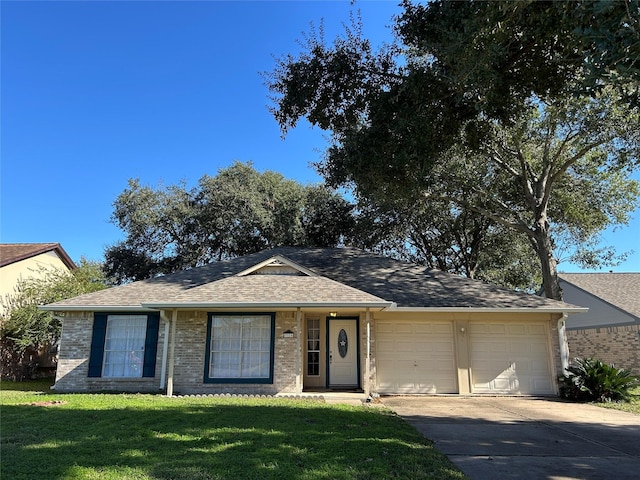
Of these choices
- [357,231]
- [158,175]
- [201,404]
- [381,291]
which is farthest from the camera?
[158,175]

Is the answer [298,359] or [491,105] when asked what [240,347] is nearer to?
[298,359]

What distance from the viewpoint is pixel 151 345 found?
43.0 feet

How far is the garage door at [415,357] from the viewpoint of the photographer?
13.2 meters

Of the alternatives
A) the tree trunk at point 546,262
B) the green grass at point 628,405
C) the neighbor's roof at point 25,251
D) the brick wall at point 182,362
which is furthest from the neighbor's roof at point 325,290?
the neighbor's roof at point 25,251

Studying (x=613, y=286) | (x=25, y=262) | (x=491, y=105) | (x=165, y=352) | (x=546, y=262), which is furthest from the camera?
(x=613, y=286)

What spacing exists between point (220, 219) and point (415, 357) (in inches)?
607

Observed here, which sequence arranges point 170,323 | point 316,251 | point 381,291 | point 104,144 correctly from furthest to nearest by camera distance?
1. point 316,251
2. point 104,144
3. point 381,291
4. point 170,323

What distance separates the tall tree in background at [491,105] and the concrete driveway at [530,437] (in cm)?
452

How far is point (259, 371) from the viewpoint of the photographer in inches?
488

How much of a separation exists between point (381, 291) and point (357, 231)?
952cm

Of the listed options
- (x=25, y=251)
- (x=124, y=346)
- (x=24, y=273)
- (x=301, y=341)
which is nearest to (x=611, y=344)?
(x=301, y=341)

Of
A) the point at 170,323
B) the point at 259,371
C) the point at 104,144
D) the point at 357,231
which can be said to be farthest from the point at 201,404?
the point at 357,231

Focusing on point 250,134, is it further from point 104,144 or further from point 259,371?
point 259,371

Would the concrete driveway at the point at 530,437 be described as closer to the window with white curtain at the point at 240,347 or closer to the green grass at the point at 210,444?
the green grass at the point at 210,444
